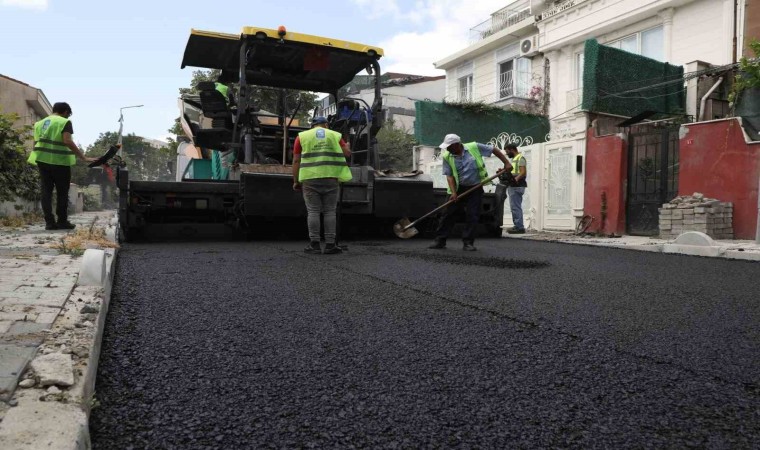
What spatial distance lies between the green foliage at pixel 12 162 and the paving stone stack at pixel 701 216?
937 centimetres

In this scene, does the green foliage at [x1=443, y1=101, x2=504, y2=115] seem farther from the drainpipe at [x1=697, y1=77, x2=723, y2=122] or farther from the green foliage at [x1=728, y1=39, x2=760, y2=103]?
the green foliage at [x1=728, y1=39, x2=760, y2=103]

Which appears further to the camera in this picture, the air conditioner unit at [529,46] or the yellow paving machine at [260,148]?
the air conditioner unit at [529,46]

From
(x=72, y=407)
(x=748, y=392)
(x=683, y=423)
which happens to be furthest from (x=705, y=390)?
(x=72, y=407)

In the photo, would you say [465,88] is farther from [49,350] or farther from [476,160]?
[49,350]

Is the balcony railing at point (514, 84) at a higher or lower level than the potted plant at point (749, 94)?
higher

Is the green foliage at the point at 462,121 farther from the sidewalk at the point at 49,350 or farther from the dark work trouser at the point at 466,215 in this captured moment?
the sidewalk at the point at 49,350

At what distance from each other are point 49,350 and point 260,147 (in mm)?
5252

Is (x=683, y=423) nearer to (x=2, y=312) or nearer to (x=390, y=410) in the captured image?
(x=390, y=410)

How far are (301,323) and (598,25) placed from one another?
13.4m

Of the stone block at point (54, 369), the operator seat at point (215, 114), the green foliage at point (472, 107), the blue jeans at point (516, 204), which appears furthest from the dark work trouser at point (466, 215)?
the green foliage at point (472, 107)

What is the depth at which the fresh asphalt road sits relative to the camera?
1529mm

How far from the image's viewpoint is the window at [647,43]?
13.0m

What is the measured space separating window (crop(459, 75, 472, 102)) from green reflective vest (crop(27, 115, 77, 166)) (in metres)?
14.2

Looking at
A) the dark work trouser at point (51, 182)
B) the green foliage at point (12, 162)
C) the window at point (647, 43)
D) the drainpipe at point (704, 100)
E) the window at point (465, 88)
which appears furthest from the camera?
the window at point (465, 88)
